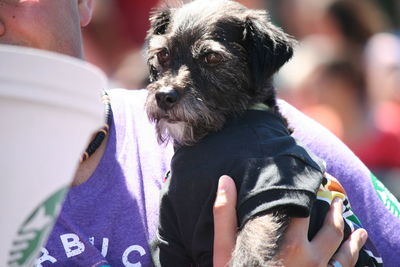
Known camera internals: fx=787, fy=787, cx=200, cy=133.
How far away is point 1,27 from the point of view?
236cm

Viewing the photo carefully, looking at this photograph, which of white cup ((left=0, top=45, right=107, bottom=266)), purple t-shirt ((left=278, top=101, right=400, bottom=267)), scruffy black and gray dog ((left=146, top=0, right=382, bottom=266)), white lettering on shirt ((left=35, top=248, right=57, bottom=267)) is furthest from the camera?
purple t-shirt ((left=278, top=101, right=400, bottom=267))

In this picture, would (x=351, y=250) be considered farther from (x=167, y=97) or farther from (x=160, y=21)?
(x=160, y=21)

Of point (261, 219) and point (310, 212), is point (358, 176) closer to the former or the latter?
point (310, 212)

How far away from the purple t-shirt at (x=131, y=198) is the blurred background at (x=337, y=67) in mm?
3144

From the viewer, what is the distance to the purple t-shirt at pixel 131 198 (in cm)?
253

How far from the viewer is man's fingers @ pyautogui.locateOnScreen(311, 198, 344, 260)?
249 cm

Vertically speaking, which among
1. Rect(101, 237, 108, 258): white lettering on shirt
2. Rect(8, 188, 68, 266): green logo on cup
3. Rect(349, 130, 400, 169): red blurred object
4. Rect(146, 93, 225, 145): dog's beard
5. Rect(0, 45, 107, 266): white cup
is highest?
Rect(0, 45, 107, 266): white cup

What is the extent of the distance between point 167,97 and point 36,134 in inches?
50.3

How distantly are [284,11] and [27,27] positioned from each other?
301 inches

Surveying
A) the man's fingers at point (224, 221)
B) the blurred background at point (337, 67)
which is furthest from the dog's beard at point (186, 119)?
the blurred background at point (337, 67)

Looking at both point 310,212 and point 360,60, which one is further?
point 360,60

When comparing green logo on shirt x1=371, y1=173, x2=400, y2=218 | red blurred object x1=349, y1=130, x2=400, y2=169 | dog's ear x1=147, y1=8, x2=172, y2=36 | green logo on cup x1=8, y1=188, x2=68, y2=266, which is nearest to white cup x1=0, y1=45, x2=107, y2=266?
green logo on cup x1=8, y1=188, x2=68, y2=266

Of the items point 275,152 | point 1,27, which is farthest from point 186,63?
point 1,27

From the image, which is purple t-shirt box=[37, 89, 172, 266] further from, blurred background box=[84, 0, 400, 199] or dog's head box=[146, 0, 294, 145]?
blurred background box=[84, 0, 400, 199]
